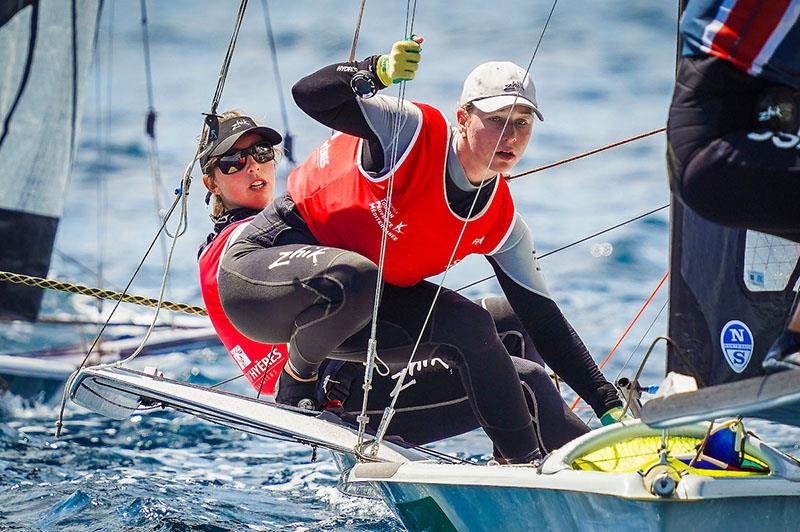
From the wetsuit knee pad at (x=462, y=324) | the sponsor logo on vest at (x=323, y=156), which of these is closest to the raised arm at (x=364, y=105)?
the sponsor logo on vest at (x=323, y=156)

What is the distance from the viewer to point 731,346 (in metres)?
2.19

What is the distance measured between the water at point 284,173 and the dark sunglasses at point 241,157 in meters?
0.85

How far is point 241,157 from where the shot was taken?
3002mm

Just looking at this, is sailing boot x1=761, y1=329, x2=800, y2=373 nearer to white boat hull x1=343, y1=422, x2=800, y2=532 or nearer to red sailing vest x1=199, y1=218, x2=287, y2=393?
white boat hull x1=343, y1=422, x2=800, y2=532

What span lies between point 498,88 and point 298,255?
1.80 ft

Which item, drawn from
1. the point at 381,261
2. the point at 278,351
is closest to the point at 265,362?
the point at 278,351

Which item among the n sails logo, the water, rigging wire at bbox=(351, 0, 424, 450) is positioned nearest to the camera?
the n sails logo

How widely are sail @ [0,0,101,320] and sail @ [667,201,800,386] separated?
146 inches

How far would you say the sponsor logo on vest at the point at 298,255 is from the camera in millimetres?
2504

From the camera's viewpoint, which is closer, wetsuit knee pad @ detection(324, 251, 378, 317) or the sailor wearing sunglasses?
wetsuit knee pad @ detection(324, 251, 378, 317)

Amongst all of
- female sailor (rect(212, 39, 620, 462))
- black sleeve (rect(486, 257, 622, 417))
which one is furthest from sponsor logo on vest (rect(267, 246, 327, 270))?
A: black sleeve (rect(486, 257, 622, 417))

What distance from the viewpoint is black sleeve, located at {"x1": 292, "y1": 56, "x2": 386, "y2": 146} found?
2404 mm

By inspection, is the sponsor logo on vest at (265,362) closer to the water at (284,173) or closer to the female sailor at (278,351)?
the female sailor at (278,351)

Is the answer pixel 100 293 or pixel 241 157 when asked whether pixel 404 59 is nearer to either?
pixel 241 157
